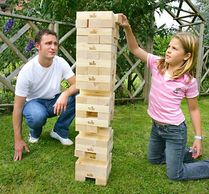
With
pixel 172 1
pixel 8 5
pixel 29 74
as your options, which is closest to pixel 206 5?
pixel 172 1

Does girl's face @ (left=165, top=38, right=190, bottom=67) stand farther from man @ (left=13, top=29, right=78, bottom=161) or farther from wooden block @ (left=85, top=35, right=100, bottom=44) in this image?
man @ (left=13, top=29, right=78, bottom=161)

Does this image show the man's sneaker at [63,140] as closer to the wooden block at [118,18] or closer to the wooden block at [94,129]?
the wooden block at [94,129]

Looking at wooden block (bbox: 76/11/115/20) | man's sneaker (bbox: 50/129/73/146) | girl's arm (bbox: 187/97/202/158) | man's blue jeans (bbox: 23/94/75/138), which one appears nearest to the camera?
wooden block (bbox: 76/11/115/20)

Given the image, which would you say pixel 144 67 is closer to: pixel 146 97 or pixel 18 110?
pixel 146 97

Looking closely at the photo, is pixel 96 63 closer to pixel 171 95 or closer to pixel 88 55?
pixel 88 55

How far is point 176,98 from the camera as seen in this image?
8.13ft

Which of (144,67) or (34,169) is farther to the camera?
(144,67)

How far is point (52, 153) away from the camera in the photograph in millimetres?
2891

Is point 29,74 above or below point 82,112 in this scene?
above

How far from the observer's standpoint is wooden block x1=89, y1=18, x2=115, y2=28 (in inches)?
81.9

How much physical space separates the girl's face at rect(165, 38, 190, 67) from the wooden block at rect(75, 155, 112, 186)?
0.93 m

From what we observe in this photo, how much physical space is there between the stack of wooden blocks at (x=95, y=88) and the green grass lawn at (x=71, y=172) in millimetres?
131

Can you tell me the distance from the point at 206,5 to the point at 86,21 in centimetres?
1100

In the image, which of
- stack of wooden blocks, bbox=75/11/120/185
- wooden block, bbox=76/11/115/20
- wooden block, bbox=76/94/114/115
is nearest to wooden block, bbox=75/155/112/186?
stack of wooden blocks, bbox=75/11/120/185
